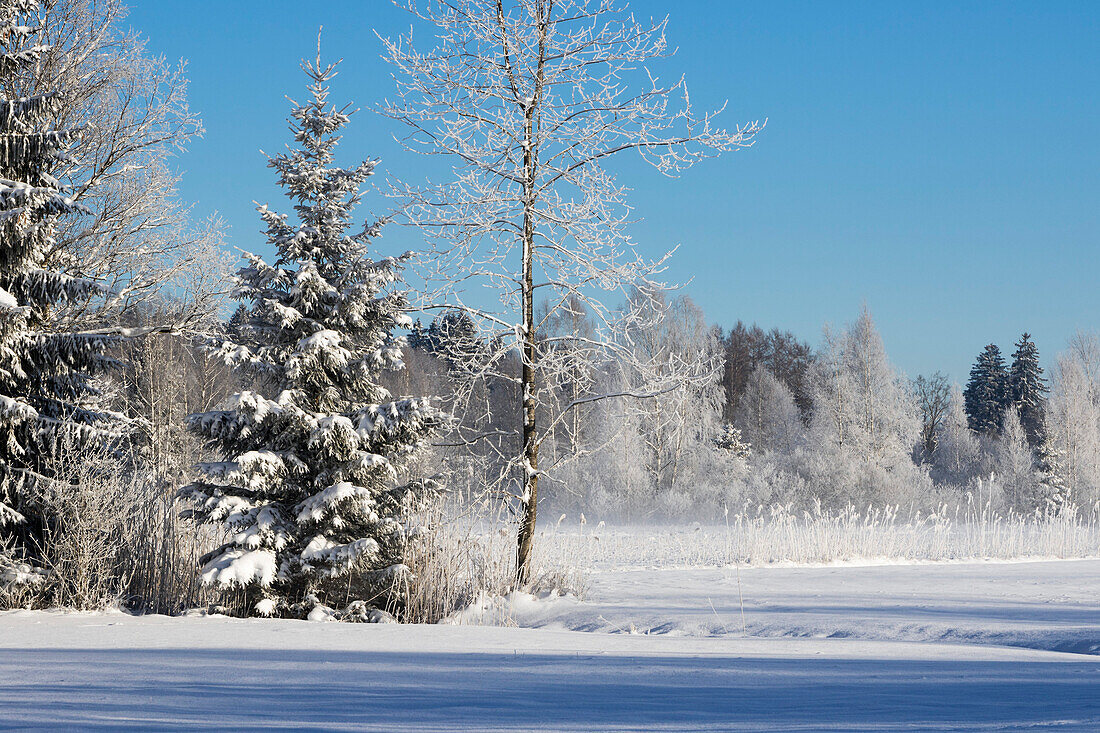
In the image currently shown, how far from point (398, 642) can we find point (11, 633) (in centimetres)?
232

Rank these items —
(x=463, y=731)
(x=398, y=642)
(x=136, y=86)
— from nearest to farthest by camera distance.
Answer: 1. (x=463, y=731)
2. (x=398, y=642)
3. (x=136, y=86)

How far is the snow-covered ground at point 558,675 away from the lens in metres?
2.26

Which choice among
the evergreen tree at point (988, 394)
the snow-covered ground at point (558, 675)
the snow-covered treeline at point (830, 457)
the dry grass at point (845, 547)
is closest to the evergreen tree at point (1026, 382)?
the evergreen tree at point (988, 394)

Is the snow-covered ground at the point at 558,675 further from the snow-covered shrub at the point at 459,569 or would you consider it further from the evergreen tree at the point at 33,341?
the evergreen tree at the point at 33,341

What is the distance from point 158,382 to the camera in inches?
912

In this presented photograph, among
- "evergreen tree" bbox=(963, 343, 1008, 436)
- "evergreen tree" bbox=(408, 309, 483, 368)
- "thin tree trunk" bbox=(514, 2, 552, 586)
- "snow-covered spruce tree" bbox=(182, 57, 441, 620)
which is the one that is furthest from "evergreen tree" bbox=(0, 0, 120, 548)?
"evergreen tree" bbox=(963, 343, 1008, 436)

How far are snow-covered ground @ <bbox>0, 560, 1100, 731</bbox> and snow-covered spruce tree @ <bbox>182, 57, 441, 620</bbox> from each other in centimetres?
155

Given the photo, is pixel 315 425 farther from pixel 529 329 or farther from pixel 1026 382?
pixel 1026 382

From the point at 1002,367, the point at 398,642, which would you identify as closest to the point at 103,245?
the point at 398,642

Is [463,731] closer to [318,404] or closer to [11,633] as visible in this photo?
[11,633]

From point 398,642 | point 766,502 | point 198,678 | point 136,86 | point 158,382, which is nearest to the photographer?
point 198,678

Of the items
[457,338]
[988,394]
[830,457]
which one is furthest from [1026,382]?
[457,338]

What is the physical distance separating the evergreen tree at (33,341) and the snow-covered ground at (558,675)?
6.54ft

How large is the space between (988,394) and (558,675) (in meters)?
52.7
